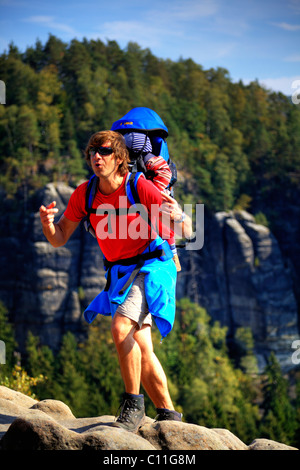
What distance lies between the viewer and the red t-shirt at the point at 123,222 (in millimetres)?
4883

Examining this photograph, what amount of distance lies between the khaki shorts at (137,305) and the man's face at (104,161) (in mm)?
850

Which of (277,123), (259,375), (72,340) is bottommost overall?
(259,375)

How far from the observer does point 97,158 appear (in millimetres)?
4898

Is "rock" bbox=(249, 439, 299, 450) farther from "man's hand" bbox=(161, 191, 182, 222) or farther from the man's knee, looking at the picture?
"man's hand" bbox=(161, 191, 182, 222)

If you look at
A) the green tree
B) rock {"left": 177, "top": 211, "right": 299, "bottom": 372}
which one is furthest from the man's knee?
rock {"left": 177, "top": 211, "right": 299, "bottom": 372}

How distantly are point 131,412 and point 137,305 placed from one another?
0.83 m

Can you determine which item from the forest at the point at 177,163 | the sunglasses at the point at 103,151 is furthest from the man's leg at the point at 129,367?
the forest at the point at 177,163

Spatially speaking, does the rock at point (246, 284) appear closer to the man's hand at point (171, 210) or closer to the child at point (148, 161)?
the child at point (148, 161)

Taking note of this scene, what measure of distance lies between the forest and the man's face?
4035 centimetres

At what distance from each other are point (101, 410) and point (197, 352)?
13704 mm

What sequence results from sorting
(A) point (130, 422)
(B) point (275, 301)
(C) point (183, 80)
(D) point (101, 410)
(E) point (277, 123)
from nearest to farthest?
(A) point (130, 422) < (D) point (101, 410) < (B) point (275, 301) < (E) point (277, 123) < (C) point (183, 80)

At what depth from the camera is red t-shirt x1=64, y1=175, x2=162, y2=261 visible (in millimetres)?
4883

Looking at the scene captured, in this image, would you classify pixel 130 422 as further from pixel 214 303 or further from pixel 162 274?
pixel 214 303
